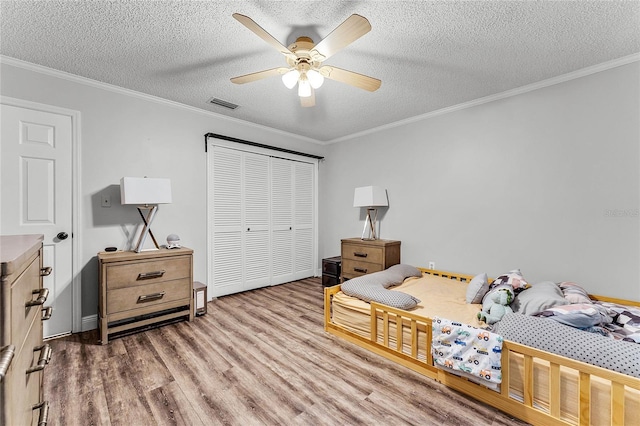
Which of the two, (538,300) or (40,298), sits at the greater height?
(40,298)

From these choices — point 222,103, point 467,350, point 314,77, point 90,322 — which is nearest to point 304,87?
point 314,77

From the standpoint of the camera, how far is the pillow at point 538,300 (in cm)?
187

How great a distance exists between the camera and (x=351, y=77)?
2049mm

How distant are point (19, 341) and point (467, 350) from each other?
207 cm

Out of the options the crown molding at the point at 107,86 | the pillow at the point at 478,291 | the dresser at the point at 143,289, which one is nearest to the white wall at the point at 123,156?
the crown molding at the point at 107,86

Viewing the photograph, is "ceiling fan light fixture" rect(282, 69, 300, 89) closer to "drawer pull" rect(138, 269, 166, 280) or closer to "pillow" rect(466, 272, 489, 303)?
"drawer pull" rect(138, 269, 166, 280)

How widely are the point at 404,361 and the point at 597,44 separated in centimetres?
287

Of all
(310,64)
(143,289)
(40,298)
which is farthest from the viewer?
(143,289)

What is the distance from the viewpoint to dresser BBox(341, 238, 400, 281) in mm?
3570

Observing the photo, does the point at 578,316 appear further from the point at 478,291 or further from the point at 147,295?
the point at 147,295

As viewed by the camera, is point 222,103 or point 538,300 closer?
point 538,300

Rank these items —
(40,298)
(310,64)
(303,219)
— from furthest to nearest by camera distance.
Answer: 1. (303,219)
2. (310,64)
3. (40,298)

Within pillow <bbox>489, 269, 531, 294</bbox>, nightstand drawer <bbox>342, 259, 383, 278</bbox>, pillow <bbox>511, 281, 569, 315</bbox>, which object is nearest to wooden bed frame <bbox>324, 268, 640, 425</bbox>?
pillow <bbox>511, 281, 569, 315</bbox>

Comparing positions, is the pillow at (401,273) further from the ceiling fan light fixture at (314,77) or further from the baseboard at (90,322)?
the baseboard at (90,322)
